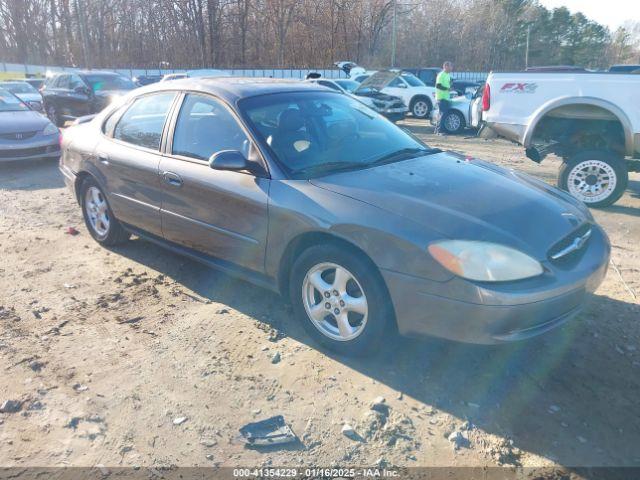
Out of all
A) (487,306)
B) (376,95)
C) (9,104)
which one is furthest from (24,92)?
(487,306)

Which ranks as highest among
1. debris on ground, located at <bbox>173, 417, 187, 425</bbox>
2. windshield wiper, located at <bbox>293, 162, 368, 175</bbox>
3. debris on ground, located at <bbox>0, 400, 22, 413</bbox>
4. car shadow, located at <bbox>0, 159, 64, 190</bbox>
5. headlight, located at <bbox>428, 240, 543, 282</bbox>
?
windshield wiper, located at <bbox>293, 162, 368, 175</bbox>

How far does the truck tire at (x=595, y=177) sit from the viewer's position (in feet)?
21.9

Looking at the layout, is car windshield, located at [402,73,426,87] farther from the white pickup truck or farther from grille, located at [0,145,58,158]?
grille, located at [0,145,58,158]

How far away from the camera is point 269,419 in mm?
2854

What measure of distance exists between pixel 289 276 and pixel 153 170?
160 cm

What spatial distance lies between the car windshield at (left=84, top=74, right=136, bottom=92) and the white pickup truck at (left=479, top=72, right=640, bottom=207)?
439 inches

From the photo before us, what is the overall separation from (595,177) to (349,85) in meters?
13.3

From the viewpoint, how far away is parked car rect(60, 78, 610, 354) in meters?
2.88

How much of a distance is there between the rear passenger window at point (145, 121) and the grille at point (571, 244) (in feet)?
10.1

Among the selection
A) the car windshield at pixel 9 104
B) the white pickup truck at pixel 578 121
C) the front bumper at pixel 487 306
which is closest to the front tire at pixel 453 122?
the white pickup truck at pixel 578 121

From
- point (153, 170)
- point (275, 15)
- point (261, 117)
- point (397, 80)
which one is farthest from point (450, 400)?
point (275, 15)

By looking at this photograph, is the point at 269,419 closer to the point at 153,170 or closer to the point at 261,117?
the point at 261,117

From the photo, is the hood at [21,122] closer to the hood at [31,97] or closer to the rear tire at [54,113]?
the rear tire at [54,113]

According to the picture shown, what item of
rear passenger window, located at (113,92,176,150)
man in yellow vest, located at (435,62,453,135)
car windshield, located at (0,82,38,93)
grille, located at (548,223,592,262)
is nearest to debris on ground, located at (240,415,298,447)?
grille, located at (548,223,592,262)
